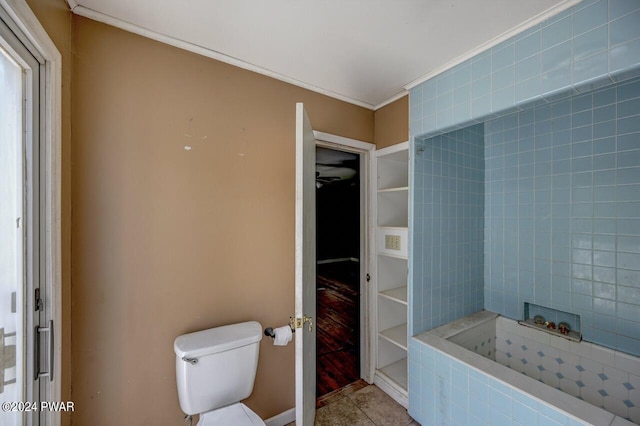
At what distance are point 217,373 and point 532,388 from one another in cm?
159

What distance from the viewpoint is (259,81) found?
5.60 ft

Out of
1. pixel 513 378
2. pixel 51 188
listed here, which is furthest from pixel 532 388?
pixel 51 188

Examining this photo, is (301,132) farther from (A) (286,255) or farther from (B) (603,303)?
(B) (603,303)

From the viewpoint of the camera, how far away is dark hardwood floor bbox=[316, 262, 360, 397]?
2322 millimetres

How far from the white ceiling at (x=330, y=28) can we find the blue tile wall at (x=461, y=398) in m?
1.84

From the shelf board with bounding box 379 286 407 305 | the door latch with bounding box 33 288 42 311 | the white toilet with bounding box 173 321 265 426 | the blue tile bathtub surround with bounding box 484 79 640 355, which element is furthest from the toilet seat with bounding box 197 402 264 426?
the blue tile bathtub surround with bounding box 484 79 640 355

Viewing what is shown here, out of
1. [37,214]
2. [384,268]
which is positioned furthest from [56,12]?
[384,268]

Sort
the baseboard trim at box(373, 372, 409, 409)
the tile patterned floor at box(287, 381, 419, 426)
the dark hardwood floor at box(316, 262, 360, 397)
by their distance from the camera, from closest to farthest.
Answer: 1. the tile patterned floor at box(287, 381, 419, 426)
2. the baseboard trim at box(373, 372, 409, 409)
3. the dark hardwood floor at box(316, 262, 360, 397)

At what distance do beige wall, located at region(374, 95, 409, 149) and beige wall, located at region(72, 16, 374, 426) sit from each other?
2.93 ft

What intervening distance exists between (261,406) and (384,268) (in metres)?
1.38

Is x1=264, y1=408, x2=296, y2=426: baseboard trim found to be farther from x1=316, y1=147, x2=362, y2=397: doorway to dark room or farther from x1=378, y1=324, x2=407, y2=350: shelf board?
x1=378, y1=324, x2=407, y2=350: shelf board

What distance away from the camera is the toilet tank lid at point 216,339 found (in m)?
1.28

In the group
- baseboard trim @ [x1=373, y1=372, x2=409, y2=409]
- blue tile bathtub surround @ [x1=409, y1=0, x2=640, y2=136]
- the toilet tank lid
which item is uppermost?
blue tile bathtub surround @ [x1=409, y1=0, x2=640, y2=136]

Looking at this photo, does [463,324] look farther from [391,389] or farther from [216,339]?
[216,339]
